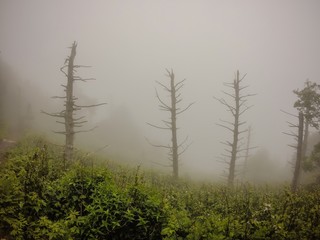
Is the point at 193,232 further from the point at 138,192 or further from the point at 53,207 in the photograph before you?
the point at 53,207

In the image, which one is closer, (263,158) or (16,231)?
Result: (16,231)

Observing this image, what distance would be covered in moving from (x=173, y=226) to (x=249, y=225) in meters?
2.00

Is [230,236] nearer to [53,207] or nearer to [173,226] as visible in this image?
[173,226]

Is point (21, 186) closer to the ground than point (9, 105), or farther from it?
closer to the ground

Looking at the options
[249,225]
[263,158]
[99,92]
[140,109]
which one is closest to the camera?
[249,225]

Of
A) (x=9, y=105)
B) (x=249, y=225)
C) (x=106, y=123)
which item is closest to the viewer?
(x=249, y=225)

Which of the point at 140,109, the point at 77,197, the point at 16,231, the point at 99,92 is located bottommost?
the point at 16,231

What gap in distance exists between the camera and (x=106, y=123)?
6838cm

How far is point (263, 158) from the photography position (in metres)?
52.7

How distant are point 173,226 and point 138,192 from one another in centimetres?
A: 140

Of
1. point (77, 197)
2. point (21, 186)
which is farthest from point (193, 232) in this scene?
point (21, 186)

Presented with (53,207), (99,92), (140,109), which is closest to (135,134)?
(53,207)

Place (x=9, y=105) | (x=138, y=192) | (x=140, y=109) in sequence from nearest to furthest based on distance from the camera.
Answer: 1. (x=138, y=192)
2. (x=9, y=105)
3. (x=140, y=109)

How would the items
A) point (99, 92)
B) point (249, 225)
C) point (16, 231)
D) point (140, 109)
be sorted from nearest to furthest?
point (16, 231), point (249, 225), point (140, 109), point (99, 92)
